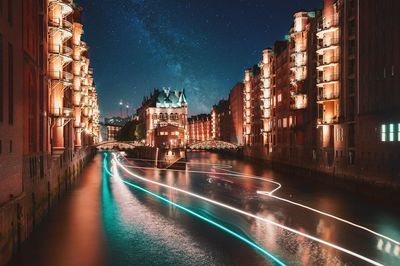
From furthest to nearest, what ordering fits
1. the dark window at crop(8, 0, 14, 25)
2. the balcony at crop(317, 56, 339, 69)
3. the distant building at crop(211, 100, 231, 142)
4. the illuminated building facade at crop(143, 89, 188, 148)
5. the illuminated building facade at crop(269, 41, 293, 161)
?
the illuminated building facade at crop(143, 89, 188, 148)
the distant building at crop(211, 100, 231, 142)
the illuminated building facade at crop(269, 41, 293, 161)
the balcony at crop(317, 56, 339, 69)
the dark window at crop(8, 0, 14, 25)

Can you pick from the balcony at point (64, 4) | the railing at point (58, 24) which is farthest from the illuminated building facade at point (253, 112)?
the railing at point (58, 24)

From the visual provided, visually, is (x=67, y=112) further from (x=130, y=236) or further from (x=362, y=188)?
(x=362, y=188)

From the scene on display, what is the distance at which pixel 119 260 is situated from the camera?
20938mm

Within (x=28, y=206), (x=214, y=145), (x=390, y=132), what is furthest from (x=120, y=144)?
(x=28, y=206)

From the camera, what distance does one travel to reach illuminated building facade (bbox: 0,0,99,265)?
18156mm

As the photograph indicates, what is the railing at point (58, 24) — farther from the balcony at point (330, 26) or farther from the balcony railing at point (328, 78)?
the balcony railing at point (328, 78)

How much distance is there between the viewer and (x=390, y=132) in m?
35.5

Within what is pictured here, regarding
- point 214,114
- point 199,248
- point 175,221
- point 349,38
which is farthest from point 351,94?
point 214,114

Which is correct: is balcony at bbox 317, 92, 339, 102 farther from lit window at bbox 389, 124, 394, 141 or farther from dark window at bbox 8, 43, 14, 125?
dark window at bbox 8, 43, 14, 125

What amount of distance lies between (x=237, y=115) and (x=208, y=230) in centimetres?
10800

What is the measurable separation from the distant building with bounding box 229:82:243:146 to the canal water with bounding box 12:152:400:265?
84.7 meters

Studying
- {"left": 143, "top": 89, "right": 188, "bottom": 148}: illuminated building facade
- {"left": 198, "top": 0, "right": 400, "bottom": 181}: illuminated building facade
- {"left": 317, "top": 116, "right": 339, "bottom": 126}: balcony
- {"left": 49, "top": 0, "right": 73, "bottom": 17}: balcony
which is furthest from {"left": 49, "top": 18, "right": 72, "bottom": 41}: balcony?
{"left": 143, "top": 89, "right": 188, "bottom": 148}: illuminated building facade

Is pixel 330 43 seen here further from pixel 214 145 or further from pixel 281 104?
pixel 214 145

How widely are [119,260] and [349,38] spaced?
37.1 metres
